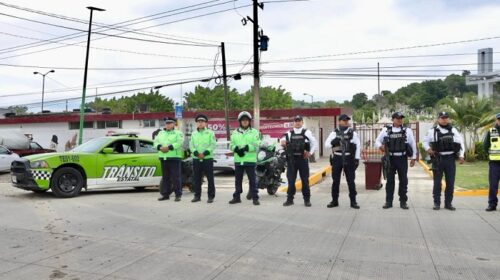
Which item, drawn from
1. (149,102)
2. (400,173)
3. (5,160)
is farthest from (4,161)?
(149,102)

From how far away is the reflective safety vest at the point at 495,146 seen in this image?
30.1ft

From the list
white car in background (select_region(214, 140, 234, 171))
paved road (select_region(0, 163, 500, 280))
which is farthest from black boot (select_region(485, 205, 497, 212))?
white car in background (select_region(214, 140, 234, 171))

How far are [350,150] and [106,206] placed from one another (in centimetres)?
487

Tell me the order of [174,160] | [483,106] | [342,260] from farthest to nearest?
[483,106], [174,160], [342,260]

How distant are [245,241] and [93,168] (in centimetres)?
639

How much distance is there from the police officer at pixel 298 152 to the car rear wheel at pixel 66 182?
4.98 metres

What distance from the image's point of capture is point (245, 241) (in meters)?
6.80

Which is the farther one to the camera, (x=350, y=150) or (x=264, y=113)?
(x=264, y=113)

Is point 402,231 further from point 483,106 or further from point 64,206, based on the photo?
point 483,106

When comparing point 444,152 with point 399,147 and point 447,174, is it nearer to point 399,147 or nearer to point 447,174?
point 447,174

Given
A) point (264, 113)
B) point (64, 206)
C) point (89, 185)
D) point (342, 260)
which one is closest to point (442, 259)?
point (342, 260)

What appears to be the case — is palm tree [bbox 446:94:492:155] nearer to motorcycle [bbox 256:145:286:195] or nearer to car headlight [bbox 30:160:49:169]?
motorcycle [bbox 256:145:286:195]

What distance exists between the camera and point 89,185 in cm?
1198

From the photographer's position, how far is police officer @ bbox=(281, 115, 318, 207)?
9906 mm
